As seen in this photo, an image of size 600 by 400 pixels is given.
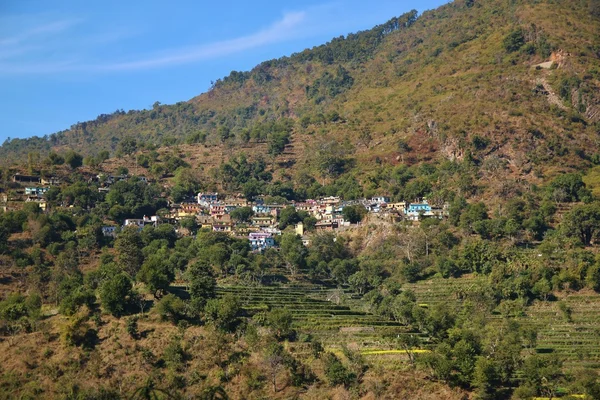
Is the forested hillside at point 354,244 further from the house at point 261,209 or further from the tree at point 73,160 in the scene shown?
the house at point 261,209

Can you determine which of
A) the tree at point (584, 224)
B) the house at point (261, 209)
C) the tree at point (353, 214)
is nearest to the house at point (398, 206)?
the tree at point (353, 214)

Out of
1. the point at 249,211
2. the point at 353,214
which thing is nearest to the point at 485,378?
the point at 353,214

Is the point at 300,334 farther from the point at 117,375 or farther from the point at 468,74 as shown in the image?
the point at 468,74

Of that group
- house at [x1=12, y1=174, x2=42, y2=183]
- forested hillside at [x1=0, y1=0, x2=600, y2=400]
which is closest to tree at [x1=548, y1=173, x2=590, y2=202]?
forested hillside at [x1=0, y1=0, x2=600, y2=400]

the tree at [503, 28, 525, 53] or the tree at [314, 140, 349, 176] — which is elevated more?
the tree at [503, 28, 525, 53]

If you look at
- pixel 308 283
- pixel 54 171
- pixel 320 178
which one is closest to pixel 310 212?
pixel 320 178

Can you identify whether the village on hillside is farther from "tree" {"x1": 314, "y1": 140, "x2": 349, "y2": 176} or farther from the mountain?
the mountain
